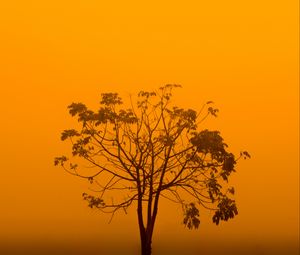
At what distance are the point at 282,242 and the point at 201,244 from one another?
7.38ft

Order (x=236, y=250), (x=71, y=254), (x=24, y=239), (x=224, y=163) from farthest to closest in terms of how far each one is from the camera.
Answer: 1. (x=236, y=250)
2. (x=24, y=239)
3. (x=71, y=254)
4. (x=224, y=163)

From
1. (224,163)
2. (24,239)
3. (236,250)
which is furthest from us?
(236,250)

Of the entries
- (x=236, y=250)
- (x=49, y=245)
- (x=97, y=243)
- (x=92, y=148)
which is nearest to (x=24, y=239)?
(x=49, y=245)

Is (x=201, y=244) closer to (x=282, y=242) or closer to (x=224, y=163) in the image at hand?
(x=282, y=242)

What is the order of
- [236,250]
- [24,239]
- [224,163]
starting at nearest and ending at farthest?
[224,163] → [24,239] → [236,250]

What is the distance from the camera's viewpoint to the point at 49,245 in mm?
20688

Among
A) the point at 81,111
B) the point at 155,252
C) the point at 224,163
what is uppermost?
the point at 81,111

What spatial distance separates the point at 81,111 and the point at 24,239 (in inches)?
296

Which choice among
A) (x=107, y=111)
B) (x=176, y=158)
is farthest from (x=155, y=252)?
(x=107, y=111)

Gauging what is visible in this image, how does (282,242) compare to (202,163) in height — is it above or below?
above

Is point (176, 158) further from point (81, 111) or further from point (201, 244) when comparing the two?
point (201, 244)

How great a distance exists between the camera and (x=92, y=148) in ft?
45.1

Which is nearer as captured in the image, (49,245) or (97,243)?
(97,243)

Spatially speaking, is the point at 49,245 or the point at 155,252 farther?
the point at 49,245
